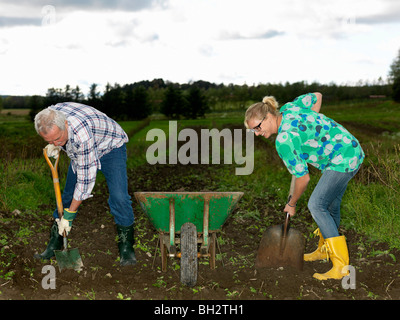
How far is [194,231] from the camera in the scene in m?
3.35

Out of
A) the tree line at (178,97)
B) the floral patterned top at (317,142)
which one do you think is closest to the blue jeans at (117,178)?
the floral patterned top at (317,142)

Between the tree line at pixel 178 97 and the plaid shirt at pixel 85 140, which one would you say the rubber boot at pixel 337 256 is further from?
the tree line at pixel 178 97

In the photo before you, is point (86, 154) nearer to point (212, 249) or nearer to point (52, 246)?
point (52, 246)

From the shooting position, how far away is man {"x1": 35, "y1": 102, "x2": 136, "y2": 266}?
3256 millimetres

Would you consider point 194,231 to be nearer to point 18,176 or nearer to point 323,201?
point 323,201

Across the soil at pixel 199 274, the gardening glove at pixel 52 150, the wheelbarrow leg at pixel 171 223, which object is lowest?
the soil at pixel 199 274

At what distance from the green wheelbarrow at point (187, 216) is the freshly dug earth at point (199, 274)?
0.23m

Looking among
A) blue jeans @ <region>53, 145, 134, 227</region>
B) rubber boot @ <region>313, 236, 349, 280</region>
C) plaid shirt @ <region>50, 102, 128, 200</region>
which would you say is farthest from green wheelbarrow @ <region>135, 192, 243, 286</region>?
rubber boot @ <region>313, 236, 349, 280</region>

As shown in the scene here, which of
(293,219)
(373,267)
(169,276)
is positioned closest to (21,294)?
(169,276)

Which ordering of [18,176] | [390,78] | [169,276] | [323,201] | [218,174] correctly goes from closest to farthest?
1. [323,201]
2. [169,276]
3. [18,176]
4. [218,174]
5. [390,78]

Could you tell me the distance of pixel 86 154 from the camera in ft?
11.2

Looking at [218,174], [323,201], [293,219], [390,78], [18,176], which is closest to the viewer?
[323,201]

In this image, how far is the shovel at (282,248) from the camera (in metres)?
3.74

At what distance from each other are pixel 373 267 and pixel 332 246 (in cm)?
66
